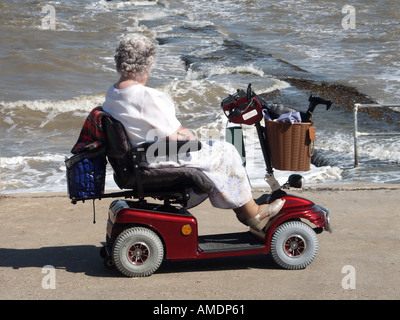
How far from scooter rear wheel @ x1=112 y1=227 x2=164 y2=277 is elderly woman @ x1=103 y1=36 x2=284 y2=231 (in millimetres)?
459

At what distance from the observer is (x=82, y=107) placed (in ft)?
47.8

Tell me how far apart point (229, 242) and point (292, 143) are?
0.83 meters

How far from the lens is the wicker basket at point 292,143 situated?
4605mm

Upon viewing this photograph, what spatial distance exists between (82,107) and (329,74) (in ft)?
21.8

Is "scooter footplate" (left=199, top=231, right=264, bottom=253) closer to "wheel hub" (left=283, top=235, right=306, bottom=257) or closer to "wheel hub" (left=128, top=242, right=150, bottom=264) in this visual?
"wheel hub" (left=283, top=235, right=306, bottom=257)

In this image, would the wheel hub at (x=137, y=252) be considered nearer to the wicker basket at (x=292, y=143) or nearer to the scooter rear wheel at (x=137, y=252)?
the scooter rear wheel at (x=137, y=252)

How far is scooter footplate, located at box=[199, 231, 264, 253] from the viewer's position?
187 inches

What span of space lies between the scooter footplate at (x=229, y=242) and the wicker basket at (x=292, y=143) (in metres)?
0.58

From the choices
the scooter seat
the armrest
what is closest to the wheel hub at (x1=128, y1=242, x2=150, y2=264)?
the scooter seat

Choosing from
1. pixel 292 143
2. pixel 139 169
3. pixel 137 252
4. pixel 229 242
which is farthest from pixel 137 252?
pixel 292 143

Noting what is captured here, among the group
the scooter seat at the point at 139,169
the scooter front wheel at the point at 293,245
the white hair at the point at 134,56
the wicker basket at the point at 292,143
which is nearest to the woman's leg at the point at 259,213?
the scooter front wheel at the point at 293,245

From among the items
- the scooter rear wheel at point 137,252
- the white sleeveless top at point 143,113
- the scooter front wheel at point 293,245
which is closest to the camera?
the white sleeveless top at point 143,113

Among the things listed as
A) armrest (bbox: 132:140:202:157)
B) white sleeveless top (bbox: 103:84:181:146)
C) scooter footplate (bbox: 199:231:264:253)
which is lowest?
scooter footplate (bbox: 199:231:264:253)

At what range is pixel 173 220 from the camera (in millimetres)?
4629
